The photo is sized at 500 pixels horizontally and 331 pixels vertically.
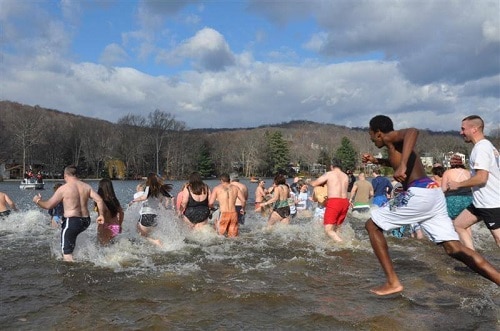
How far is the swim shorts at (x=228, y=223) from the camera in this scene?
33.1 ft

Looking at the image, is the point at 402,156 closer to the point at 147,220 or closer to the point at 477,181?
the point at 477,181

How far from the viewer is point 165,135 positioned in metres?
98.8

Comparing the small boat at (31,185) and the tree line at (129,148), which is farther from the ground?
the tree line at (129,148)

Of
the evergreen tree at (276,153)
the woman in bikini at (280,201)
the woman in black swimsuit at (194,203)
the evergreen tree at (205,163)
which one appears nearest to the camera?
the woman in black swimsuit at (194,203)

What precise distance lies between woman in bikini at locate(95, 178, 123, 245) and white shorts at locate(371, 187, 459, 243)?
531cm

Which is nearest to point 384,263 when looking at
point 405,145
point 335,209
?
point 405,145

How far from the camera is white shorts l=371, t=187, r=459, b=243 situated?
418 cm

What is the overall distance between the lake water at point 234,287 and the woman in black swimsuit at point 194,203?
51 centimetres

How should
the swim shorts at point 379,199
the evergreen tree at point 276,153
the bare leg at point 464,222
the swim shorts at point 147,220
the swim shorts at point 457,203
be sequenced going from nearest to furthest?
the bare leg at point 464,222 < the swim shorts at point 457,203 < the swim shorts at point 147,220 < the swim shorts at point 379,199 < the evergreen tree at point 276,153

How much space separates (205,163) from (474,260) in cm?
9509

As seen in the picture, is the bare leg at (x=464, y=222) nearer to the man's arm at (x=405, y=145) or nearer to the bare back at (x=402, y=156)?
the bare back at (x=402, y=156)

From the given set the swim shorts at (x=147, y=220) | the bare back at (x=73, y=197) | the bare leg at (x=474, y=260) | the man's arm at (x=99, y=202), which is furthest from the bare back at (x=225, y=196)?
the bare leg at (x=474, y=260)

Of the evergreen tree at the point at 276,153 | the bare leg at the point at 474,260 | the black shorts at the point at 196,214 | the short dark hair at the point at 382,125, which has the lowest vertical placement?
the black shorts at the point at 196,214

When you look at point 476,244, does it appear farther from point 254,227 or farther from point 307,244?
point 254,227
